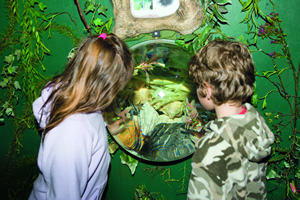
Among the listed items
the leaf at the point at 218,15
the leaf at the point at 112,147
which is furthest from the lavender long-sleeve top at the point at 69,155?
the leaf at the point at 218,15

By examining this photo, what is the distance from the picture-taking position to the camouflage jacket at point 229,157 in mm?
600

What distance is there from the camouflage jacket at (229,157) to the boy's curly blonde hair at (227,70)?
0.26 ft

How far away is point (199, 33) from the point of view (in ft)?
3.03

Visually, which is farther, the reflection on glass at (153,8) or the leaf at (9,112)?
the leaf at (9,112)

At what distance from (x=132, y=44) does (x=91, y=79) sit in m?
0.43

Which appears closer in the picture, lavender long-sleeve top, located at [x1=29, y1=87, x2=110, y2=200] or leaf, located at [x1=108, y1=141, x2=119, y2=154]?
lavender long-sleeve top, located at [x1=29, y1=87, x2=110, y2=200]

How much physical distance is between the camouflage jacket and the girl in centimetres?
34

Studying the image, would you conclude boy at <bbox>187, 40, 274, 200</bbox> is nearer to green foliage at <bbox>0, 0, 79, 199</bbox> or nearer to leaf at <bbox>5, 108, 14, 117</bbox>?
green foliage at <bbox>0, 0, 79, 199</bbox>

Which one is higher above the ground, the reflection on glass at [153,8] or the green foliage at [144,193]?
the reflection on glass at [153,8]

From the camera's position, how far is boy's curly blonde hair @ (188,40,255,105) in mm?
647

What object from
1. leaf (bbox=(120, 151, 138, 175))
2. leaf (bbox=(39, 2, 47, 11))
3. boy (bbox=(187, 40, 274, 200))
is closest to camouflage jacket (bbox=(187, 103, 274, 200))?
boy (bbox=(187, 40, 274, 200))

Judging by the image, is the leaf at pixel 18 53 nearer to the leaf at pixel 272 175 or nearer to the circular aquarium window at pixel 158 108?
the circular aquarium window at pixel 158 108

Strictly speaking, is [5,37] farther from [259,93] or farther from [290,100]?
[290,100]

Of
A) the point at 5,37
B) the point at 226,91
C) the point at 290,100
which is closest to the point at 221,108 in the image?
the point at 226,91
